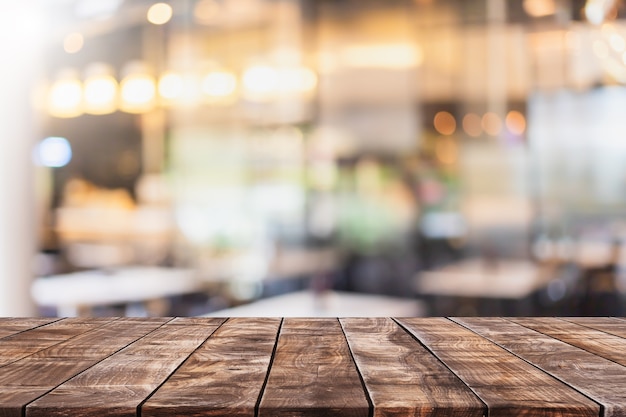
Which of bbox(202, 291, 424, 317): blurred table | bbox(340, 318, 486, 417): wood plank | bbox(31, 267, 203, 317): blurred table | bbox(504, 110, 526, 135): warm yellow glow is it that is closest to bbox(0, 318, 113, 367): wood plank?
bbox(340, 318, 486, 417): wood plank

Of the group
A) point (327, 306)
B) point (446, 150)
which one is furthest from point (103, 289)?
point (446, 150)

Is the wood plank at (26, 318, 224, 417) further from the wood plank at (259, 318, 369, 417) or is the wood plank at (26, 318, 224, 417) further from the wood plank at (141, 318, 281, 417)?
the wood plank at (259, 318, 369, 417)

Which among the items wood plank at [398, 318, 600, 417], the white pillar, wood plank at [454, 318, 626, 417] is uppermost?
the white pillar

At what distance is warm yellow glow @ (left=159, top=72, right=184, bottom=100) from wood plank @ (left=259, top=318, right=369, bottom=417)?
213 inches

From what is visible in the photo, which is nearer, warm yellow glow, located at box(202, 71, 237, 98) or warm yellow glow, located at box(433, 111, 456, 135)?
warm yellow glow, located at box(433, 111, 456, 135)

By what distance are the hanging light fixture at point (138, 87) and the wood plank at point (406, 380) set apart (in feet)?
17.9

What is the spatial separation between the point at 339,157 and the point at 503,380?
524 cm

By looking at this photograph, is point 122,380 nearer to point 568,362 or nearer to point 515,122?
point 568,362

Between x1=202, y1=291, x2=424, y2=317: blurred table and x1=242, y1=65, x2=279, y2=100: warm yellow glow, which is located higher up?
x1=242, y1=65, x2=279, y2=100: warm yellow glow

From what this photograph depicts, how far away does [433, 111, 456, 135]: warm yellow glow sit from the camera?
5.86 metres

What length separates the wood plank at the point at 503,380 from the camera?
70 cm

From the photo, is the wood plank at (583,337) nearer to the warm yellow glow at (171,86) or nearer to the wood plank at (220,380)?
the wood plank at (220,380)

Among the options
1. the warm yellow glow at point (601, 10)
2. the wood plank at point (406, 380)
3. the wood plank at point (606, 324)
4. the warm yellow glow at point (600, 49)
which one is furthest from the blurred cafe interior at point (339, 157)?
the wood plank at point (406, 380)

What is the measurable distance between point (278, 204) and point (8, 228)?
2.71 m
